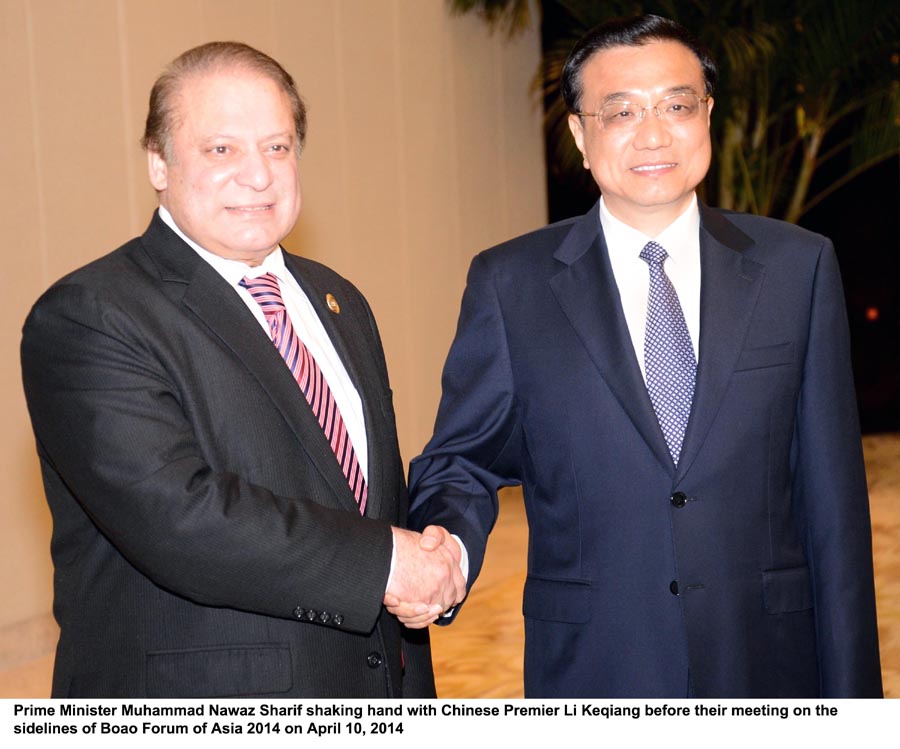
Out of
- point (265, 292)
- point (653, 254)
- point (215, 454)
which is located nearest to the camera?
point (215, 454)

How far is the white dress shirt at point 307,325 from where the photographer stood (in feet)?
7.11

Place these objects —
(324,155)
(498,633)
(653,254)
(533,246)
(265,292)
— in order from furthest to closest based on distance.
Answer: (324,155) → (498,633) → (533,246) → (653,254) → (265,292)

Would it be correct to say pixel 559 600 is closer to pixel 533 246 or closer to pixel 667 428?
pixel 667 428

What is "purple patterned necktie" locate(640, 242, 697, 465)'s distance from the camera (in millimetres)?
2229

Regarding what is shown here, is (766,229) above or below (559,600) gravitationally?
above

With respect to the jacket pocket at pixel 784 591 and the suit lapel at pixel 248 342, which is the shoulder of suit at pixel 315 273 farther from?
the jacket pocket at pixel 784 591

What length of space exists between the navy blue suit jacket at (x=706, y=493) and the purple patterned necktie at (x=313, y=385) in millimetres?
284

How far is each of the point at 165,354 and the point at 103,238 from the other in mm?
3229

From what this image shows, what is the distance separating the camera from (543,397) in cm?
230

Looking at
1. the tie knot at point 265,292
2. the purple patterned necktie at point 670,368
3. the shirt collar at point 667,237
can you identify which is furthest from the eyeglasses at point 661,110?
the tie knot at point 265,292

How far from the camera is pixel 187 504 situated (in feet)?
6.14

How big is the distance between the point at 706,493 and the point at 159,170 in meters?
1.17

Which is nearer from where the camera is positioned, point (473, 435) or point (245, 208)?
point (245, 208)

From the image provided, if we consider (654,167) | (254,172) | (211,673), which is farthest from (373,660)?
(654,167)
